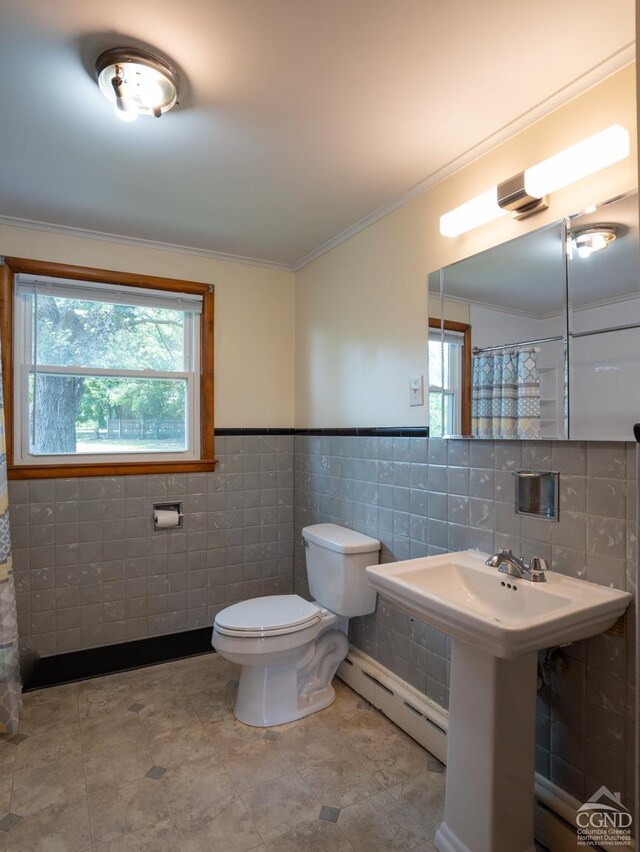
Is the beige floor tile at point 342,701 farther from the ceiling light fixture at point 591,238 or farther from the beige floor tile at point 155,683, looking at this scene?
the ceiling light fixture at point 591,238

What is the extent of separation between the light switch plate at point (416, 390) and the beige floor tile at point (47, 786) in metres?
1.89

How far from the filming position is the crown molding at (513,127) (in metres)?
1.31

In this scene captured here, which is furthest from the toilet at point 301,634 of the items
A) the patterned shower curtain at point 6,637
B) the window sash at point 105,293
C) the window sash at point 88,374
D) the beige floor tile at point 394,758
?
the window sash at point 105,293

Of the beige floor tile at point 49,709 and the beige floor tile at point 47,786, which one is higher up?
the beige floor tile at point 47,786


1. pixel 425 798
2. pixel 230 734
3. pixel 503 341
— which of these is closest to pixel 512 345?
pixel 503 341

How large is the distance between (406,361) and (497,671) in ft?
4.06

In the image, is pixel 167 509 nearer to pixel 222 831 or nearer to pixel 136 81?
pixel 222 831

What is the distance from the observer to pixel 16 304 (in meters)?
2.38

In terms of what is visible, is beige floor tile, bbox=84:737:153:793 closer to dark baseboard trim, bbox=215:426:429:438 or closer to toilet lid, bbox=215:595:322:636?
toilet lid, bbox=215:595:322:636

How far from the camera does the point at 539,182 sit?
4.70 feet

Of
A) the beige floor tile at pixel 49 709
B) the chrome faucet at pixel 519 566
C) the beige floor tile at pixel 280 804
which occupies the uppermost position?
the chrome faucet at pixel 519 566

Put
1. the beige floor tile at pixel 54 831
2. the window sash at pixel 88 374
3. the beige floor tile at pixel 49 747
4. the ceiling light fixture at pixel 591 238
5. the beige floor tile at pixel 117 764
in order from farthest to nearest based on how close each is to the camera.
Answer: the window sash at pixel 88 374, the beige floor tile at pixel 49 747, the beige floor tile at pixel 117 764, the beige floor tile at pixel 54 831, the ceiling light fixture at pixel 591 238

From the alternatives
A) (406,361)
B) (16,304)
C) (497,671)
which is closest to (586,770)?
(497,671)

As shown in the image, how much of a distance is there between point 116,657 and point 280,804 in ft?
4.35
